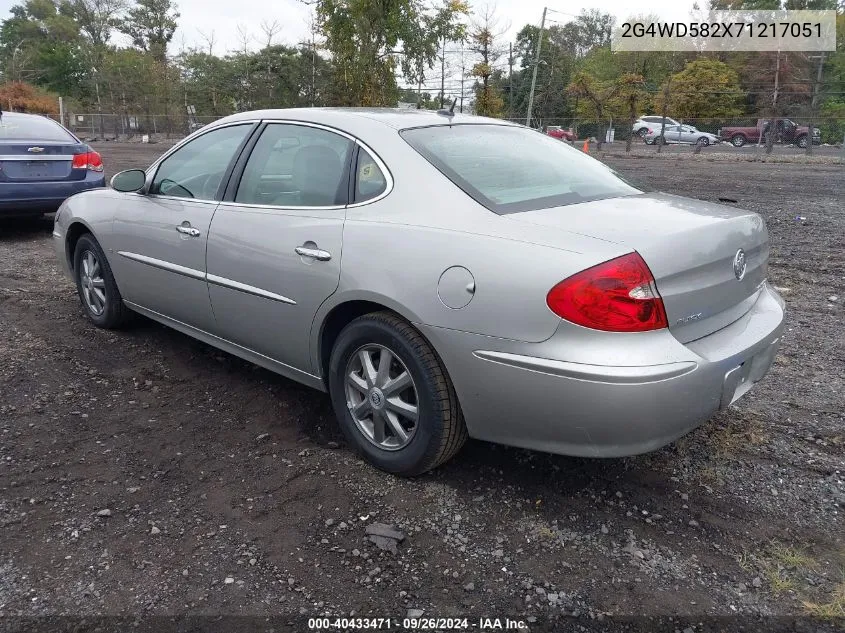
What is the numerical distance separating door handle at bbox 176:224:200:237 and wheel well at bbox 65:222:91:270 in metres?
1.45

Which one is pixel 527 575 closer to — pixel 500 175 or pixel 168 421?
pixel 500 175

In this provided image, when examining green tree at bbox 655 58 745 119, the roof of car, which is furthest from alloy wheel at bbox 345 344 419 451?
green tree at bbox 655 58 745 119

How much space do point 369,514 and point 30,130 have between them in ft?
25.4

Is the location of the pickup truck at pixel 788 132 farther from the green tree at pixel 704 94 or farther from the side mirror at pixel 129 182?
the side mirror at pixel 129 182

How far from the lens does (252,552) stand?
2.61 meters

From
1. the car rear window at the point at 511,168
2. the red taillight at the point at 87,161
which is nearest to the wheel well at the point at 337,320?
the car rear window at the point at 511,168

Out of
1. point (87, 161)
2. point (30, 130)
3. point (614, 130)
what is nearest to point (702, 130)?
point (614, 130)

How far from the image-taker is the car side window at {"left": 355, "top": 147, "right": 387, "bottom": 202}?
10.3 ft

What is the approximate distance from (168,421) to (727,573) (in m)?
2.72

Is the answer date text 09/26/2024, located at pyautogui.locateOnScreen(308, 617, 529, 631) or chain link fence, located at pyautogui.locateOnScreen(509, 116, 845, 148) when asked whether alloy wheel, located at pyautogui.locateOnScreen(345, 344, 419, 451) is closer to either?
date text 09/26/2024, located at pyautogui.locateOnScreen(308, 617, 529, 631)

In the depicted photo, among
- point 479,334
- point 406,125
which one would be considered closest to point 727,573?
point 479,334

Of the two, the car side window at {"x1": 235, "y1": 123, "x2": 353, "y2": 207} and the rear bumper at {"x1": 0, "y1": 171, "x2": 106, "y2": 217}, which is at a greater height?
A: the car side window at {"x1": 235, "y1": 123, "x2": 353, "y2": 207}

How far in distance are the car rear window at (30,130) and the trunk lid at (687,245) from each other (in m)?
7.58

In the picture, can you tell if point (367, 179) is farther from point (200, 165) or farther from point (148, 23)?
point (148, 23)
